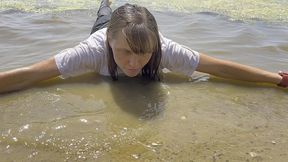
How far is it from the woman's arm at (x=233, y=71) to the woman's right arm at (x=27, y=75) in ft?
3.90

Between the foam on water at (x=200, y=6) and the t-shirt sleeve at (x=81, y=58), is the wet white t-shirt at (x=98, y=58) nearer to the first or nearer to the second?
the t-shirt sleeve at (x=81, y=58)

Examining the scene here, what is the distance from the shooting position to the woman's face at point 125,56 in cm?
285

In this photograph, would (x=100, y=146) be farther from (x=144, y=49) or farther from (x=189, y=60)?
(x=189, y=60)

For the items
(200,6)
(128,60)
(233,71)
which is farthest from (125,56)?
Result: (200,6)

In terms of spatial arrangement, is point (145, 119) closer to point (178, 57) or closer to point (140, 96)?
point (140, 96)

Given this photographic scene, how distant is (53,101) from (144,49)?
77cm

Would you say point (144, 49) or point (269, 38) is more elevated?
point (144, 49)

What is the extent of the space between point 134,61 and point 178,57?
60cm

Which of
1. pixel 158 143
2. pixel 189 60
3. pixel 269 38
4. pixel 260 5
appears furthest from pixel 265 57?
A: pixel 260 5

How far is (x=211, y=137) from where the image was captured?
8.20 ft

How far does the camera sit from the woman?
2824 mm

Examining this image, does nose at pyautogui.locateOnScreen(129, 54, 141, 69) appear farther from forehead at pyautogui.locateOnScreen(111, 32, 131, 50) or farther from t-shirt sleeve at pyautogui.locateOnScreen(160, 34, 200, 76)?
t-shirt sleeve at pyautogui.locateOnScreen(160, 34, 200, 76)

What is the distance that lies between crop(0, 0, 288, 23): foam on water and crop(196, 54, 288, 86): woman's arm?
338cm

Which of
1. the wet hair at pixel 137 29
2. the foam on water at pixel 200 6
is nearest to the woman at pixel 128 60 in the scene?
the wet hair at pixel 137 29
